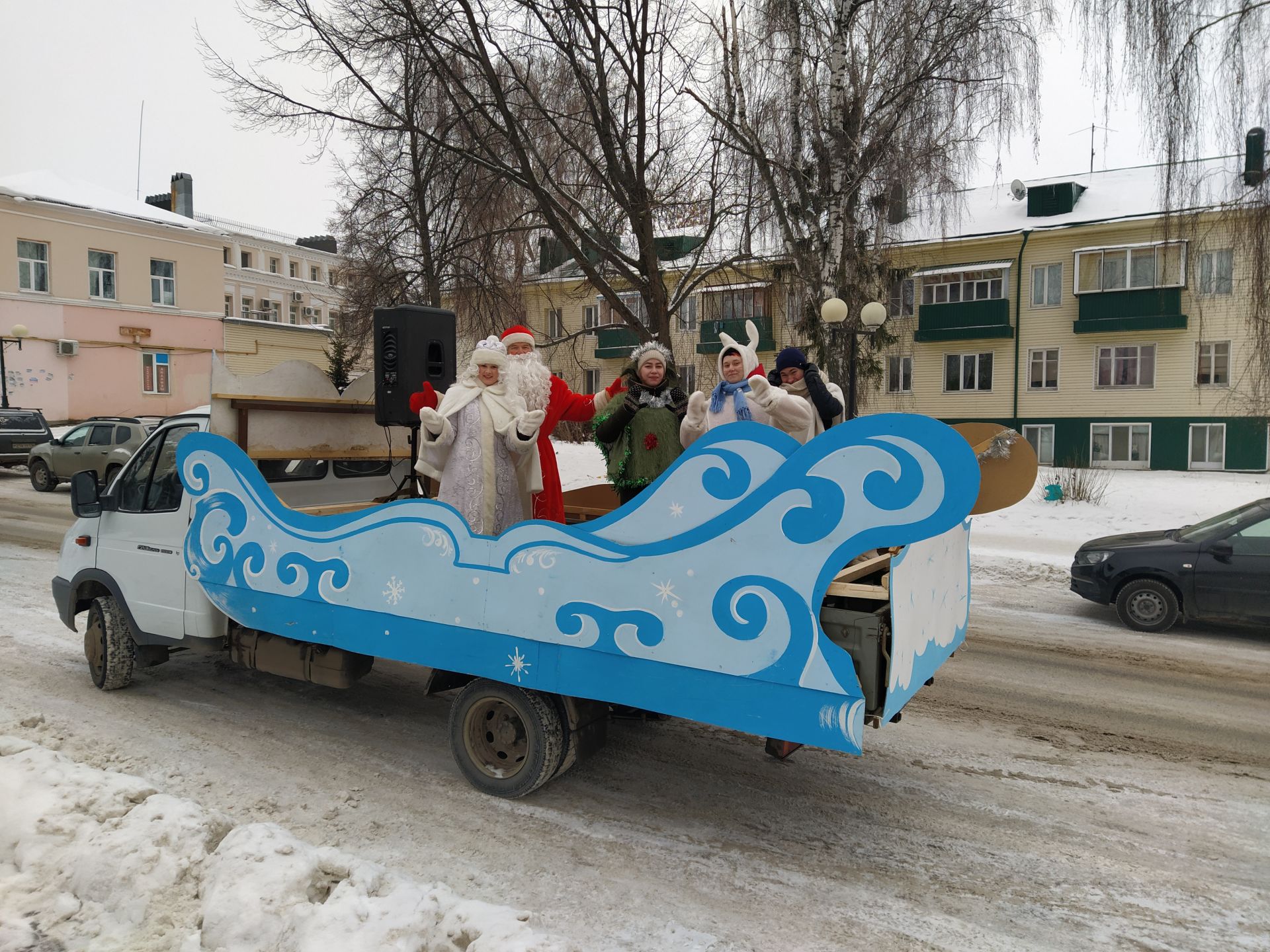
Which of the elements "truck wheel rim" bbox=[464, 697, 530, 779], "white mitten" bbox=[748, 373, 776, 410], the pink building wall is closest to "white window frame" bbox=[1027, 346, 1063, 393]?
the pink building wall

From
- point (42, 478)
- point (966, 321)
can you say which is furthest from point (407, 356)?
point (966, 321)

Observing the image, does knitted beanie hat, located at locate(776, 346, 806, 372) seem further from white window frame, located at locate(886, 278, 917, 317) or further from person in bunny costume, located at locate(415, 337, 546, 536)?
white window frame, located at locate(886, 278, 917, 317)

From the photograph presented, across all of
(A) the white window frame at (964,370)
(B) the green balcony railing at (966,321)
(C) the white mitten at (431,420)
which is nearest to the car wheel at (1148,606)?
(C) the white mitten at (431,420)

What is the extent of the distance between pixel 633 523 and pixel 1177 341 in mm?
30198

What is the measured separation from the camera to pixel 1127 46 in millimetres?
10875

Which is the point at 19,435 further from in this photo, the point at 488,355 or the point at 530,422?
the point at 530,422

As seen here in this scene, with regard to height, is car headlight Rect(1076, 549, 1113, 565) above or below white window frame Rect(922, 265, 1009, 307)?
below

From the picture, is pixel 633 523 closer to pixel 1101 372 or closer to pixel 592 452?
pixel 592 452

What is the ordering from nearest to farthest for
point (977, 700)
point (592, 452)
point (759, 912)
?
point (759, 912) → point (977, 700) → point (592, 452)

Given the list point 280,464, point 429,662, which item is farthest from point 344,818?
point 280,464

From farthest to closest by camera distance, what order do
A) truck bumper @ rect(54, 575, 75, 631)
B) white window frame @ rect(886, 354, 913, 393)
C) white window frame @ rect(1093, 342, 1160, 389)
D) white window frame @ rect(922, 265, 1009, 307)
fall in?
white window frame @ rect(886, 354, 913, 393)
white window frame @ rect(922, 265, 1009, 307)
white window frame @ rect(1093, 342, 1160, 389)
truck bumper @ rect(54, 575, 75, 631)

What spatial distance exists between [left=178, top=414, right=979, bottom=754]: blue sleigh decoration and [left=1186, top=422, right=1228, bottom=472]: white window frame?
27754 mm

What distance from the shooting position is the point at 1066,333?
96.1 ft

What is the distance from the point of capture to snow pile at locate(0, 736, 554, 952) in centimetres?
292
